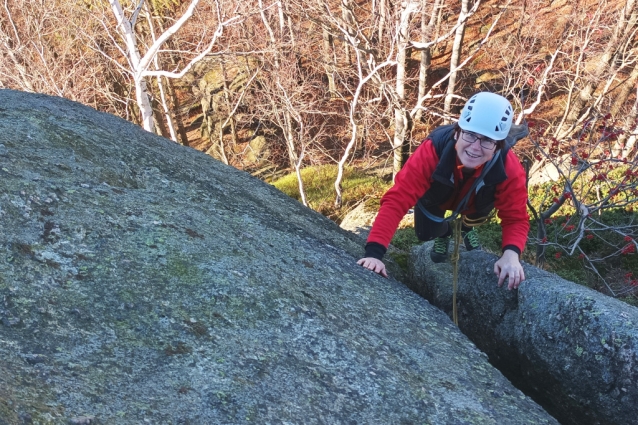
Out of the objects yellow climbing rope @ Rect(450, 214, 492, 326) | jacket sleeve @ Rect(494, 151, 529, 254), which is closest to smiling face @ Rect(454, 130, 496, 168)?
jacket sleeve @ Rect(494, 151, 529, 254)

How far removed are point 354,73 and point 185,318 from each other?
531 inches

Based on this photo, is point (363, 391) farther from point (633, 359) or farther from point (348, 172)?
point (348, 172)

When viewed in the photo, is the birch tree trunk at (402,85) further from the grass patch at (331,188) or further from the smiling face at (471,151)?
the smiling face at (471,151)

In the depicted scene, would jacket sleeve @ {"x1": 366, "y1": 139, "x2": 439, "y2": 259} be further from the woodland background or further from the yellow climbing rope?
the woodland background

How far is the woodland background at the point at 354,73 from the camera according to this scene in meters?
Answer: 11.3

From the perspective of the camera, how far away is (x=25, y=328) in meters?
2.37

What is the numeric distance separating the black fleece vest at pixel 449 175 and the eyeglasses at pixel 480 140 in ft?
0.47

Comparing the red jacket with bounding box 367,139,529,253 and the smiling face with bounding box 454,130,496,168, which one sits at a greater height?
the smiling face with bounding box 454,130,496,168

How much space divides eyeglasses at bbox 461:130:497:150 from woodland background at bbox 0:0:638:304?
6.52 metres

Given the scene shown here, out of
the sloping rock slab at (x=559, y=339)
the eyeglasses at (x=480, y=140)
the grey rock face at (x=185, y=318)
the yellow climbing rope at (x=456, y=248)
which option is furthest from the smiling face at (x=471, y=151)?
the grey rock face at (x=185, y=318)

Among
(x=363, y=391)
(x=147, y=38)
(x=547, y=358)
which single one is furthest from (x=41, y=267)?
(x=147, y=38)

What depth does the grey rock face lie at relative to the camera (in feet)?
7.48

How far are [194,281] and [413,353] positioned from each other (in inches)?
56.3

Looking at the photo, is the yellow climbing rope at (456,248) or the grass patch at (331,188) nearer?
the yellow climbing rope at (456,248)
